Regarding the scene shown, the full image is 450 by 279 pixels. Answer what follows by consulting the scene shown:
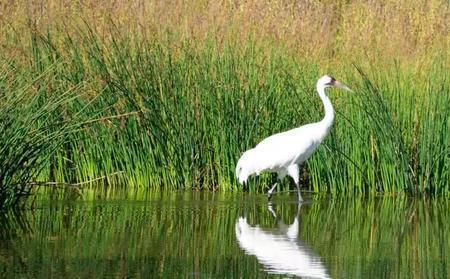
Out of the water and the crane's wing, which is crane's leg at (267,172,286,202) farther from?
the crane's wing

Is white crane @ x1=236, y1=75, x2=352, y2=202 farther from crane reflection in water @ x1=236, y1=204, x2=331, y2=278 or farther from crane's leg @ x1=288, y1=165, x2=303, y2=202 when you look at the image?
crane reflection in water @ x1=236, y1=204, x2=331, y2=278

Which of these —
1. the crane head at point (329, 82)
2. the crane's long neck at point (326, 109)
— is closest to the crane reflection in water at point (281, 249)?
the crane's long neck at point (326, 109)

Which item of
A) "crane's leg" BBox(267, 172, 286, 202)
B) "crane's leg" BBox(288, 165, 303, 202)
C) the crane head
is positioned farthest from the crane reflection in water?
the crane head

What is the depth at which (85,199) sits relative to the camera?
11.9 m

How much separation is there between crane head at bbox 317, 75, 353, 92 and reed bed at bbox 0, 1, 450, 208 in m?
0.22

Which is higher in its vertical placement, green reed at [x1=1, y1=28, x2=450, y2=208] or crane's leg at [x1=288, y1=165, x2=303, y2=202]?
green reed at [x1=1, y1=28, x2=450, y2=208]

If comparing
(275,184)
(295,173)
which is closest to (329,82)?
(295,173)

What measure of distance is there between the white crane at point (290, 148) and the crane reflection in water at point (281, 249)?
1026 millimetres

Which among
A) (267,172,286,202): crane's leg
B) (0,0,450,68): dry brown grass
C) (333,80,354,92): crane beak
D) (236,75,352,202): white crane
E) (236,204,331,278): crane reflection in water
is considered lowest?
(236,204,331,278): crane reflection in water

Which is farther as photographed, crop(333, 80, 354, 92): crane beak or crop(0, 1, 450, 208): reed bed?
crop(0, 1, 450, 208): reed bed

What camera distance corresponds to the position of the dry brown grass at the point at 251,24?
43.0 feet

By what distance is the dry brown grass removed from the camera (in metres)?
13.1

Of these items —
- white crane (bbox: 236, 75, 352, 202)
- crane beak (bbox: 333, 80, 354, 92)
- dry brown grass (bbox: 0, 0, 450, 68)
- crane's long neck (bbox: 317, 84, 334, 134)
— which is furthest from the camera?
dry brown grass (bbox: 0, 0, 450, 68)

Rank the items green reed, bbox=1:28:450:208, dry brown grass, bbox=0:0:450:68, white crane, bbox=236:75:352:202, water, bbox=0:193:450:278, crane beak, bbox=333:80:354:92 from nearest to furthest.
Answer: water, bbox=0:193:450:278 → white crane, bbox=236:75:352:202 → crane beak, bbox=333:80:354:92 → green reed, bbox=1:28:450:208 → dry brown grass, bbox=0:0:450:68
